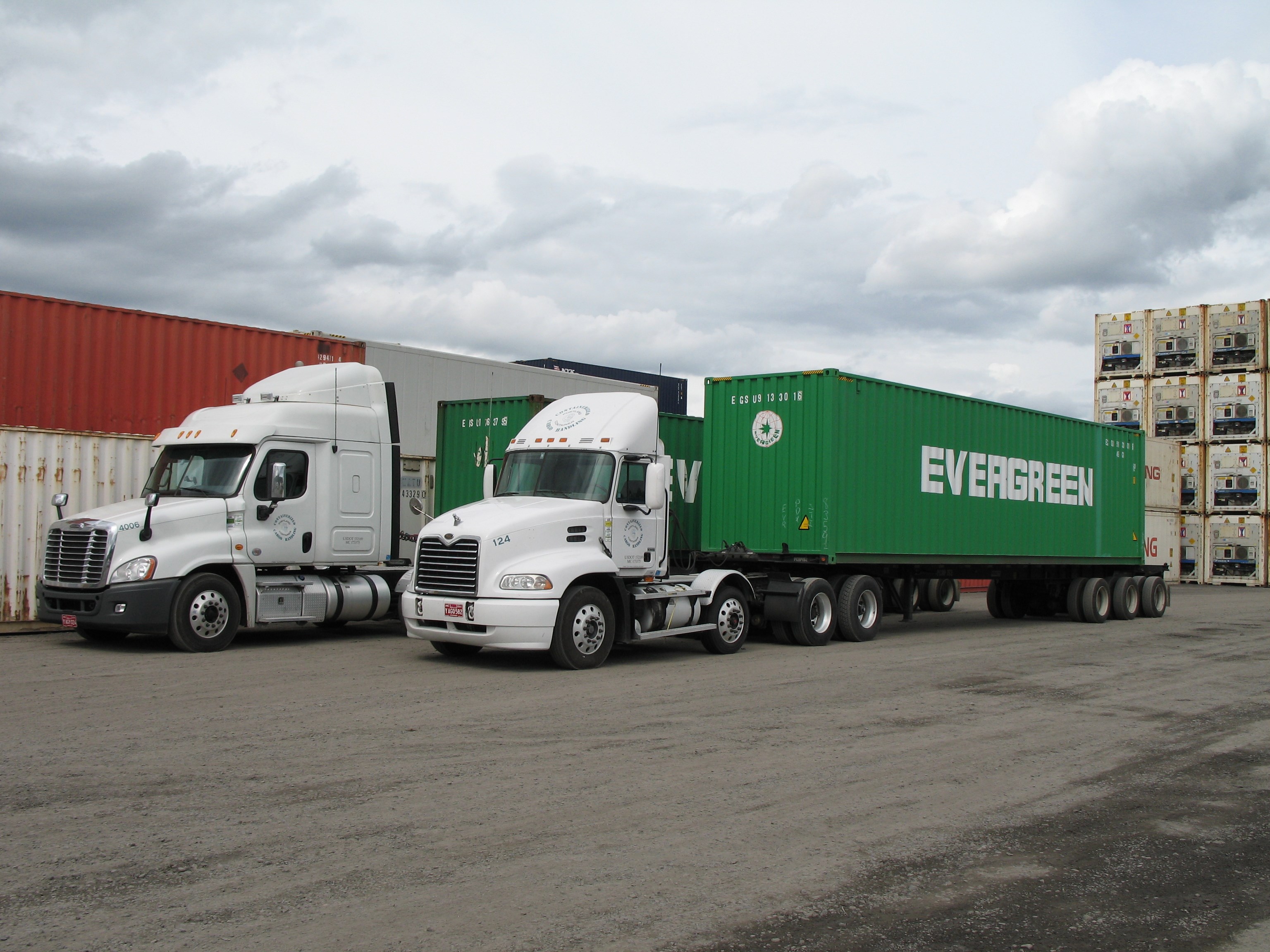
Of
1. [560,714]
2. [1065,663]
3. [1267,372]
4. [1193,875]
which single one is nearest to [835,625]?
[1065,663]

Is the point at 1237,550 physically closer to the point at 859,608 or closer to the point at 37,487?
the point at 859,608

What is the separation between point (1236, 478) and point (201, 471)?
29933 mm

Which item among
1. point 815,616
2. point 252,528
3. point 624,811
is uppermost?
point 252,528

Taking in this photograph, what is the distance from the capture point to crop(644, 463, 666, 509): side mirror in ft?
41.2

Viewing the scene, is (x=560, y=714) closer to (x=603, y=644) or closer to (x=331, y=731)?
(x=331, y=731)

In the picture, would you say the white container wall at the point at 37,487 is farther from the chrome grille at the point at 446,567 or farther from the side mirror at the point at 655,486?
the side mirror at the point at 655,486

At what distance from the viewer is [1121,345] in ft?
111

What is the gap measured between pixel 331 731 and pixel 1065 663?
8.89m

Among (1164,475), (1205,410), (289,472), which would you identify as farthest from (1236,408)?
(289,472)

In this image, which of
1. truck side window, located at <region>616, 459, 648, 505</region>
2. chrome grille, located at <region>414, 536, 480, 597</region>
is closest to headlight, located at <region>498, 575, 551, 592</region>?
chrome grille, located at <region>414, 536, 480, 597</region>

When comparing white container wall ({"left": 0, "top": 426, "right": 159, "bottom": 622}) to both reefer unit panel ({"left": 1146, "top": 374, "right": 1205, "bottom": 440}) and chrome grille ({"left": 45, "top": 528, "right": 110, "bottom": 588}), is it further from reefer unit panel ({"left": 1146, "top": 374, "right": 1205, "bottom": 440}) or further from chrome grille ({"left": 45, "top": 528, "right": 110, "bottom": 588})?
reefer unit panel ({"left": 1146, "top": 374, "right": 1205, "bottom": 440})

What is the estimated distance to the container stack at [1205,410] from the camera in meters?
32.2

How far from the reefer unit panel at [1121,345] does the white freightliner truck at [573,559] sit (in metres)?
24.2

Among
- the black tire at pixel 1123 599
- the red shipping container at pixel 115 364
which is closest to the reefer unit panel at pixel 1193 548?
the black tire at pixel 1123 599
